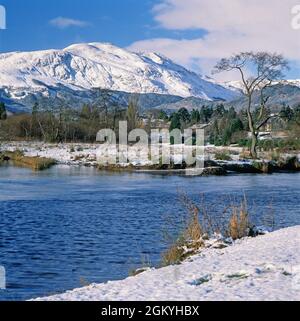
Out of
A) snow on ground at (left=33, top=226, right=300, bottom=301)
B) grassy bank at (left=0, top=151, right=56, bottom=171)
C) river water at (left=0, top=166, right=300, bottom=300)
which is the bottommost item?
river water at (left=0, top=166, right=300, bottom=300)

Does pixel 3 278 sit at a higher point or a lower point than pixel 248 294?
lower

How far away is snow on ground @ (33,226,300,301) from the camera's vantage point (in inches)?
234

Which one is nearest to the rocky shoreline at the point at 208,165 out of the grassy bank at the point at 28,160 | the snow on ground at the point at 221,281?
the grassy bank at the point at 28,160

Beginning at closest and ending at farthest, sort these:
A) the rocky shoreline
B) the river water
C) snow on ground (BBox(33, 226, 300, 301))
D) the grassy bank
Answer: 1. snow on ground (BBox(33, 226, 300, 301))
2. the river water
3. the rocky shoreline
4. the grassy bank

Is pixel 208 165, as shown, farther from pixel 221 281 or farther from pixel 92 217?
pixel 221 281

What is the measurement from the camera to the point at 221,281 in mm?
6535

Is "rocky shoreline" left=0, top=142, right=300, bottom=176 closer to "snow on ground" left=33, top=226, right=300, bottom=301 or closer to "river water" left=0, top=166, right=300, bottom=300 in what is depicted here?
"river water" left=0, top=166, right=300, bottom=300

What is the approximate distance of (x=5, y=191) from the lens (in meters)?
21.3

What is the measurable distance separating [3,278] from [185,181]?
17708mm

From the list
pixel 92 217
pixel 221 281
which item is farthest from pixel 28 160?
pixel 221 281

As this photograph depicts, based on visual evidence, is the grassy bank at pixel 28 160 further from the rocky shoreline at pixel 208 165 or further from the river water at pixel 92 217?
the river water at pixel 92 217

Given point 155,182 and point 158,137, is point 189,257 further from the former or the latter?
point 158,137

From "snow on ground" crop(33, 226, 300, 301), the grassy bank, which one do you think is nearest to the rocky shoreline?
the grassy bank

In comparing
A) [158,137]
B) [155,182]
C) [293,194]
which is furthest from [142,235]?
[158,137]
